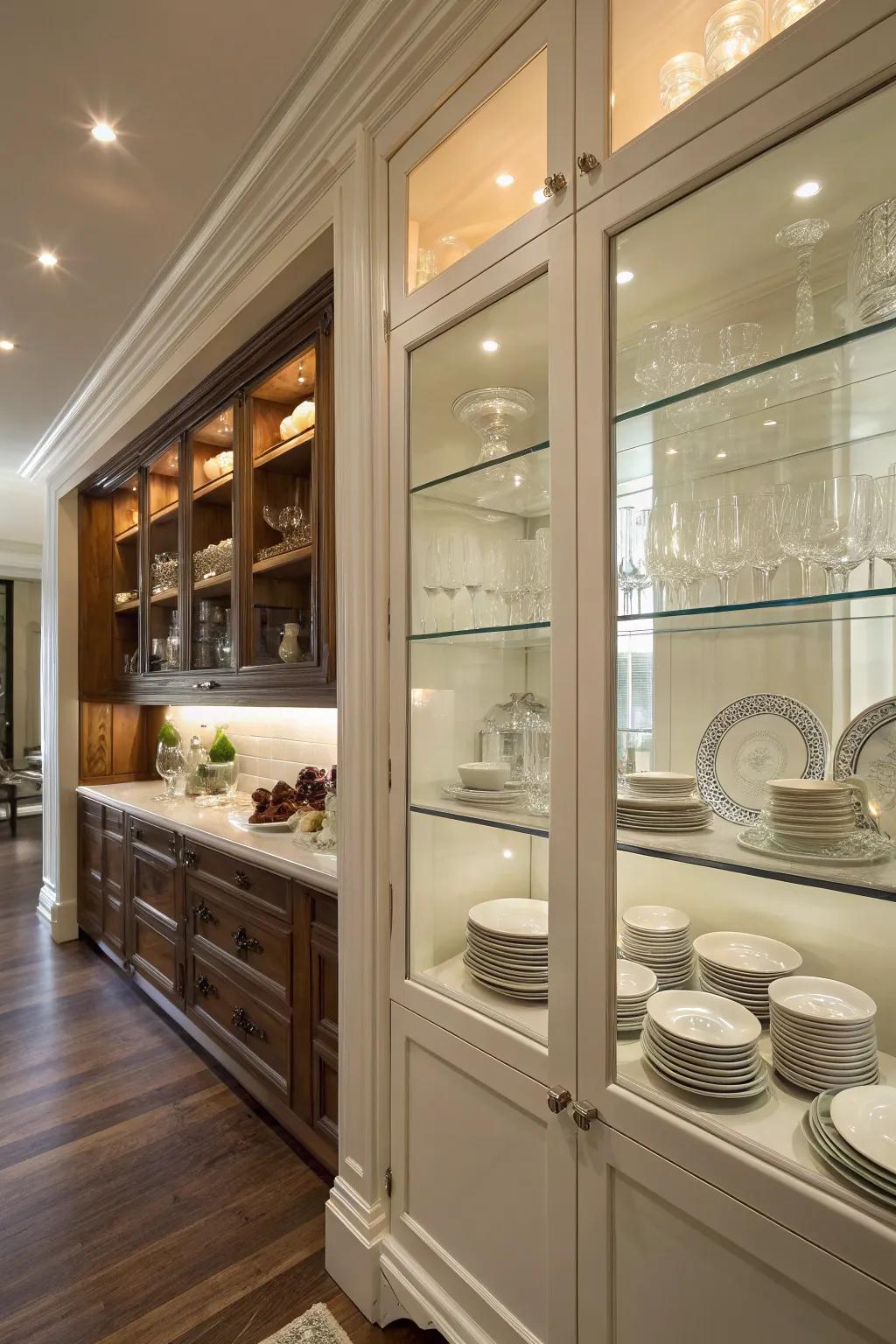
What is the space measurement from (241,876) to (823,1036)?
1837 millimetres

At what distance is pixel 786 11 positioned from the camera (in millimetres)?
989

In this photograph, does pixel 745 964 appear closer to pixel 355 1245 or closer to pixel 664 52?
pixel 355 1245

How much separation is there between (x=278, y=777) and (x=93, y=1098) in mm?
1408

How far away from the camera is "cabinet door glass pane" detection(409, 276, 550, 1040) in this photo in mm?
1360

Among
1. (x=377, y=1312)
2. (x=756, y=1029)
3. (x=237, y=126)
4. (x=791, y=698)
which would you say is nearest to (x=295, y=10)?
(x=237, y=126)

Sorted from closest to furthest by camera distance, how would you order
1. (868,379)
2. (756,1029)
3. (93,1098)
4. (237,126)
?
1. (868,379)
2. (756,1029)
3. (237,126)
4. (93,1098)

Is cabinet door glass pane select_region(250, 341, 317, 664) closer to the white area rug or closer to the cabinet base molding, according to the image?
the cabinet base molding

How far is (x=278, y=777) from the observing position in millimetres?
3305

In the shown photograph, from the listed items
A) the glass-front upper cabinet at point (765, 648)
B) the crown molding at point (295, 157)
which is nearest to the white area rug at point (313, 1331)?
the glass-front upper cabinet at point (765, 648)

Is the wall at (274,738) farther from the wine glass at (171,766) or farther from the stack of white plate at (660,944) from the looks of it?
the stack of white plate at (660,944)

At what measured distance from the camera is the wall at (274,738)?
3.03 metres

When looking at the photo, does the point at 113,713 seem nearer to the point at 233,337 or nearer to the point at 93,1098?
the point at 93,1098

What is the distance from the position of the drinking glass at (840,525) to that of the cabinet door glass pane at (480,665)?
1.49 ft

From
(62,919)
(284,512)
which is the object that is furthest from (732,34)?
(62,919)
